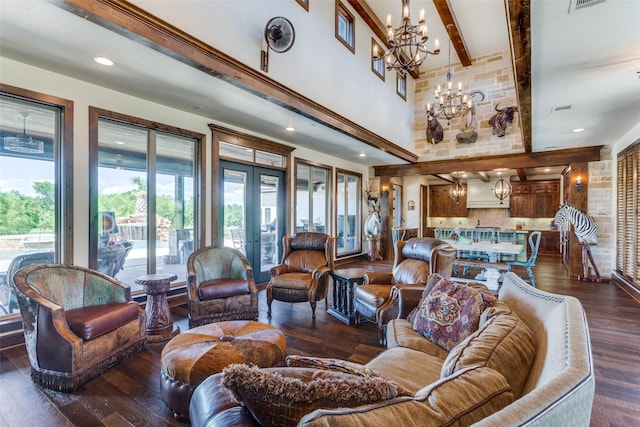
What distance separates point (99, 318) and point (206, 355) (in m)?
1.27

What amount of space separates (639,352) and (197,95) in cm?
548

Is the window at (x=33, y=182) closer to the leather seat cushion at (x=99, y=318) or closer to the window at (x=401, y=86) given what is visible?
the leather seat cushion at (x=99, y=318)

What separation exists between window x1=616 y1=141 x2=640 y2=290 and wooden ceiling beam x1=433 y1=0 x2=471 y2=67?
11.9 feet

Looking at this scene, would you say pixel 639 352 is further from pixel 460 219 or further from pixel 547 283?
pixel 460 219

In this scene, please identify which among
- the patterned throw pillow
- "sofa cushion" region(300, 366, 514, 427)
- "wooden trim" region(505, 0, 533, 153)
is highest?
"wooden trim" region(505, 0, 533, 153)

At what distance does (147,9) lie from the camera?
230 cm

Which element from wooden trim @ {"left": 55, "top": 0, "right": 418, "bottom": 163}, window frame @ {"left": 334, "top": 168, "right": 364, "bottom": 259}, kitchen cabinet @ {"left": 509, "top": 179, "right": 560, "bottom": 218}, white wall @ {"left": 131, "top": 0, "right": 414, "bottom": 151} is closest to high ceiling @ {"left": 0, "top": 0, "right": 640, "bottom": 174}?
wooden trim @ {"left": 55, "top": 0, "right": 418, "bottom": 163}

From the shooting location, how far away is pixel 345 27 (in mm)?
5043

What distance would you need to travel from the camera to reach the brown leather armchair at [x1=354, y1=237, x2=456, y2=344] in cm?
296

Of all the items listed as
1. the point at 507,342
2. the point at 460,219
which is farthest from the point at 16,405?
the point at 460,219

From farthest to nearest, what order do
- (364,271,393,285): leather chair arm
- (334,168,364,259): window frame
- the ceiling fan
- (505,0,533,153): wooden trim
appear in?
(334,168,364,259): window frame → (364,271,393,285): leather chair arm → the ceiling fan → (505,0,533,153): wooden trim

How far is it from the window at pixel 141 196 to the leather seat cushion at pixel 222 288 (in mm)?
1065

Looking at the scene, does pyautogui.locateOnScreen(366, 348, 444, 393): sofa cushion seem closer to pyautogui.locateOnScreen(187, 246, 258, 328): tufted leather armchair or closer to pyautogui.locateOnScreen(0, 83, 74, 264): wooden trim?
pyautogui.locateOnScreen(187, 246, 258, 328): tufted leather armchair

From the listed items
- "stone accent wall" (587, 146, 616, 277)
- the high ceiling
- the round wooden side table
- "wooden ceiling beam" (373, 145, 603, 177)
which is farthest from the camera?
"wooden ceiling beam" (373, 145, 603, 177)
